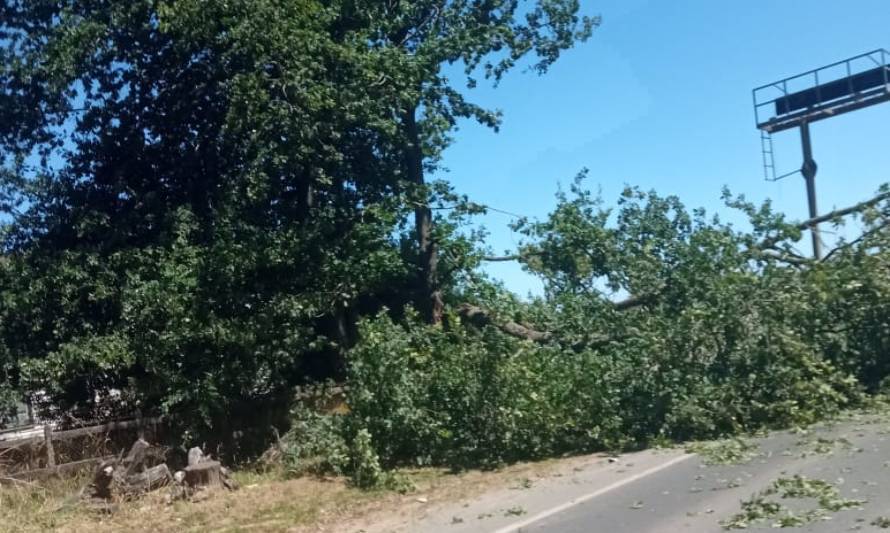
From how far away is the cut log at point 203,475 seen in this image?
1140 centimetres

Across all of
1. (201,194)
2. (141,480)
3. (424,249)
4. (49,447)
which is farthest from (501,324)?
(49,447)

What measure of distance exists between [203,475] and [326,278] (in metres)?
4.99

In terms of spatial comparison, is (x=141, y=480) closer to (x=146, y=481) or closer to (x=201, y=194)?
(x=146, y=481)

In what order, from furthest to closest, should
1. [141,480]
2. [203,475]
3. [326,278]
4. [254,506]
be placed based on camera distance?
[326,278] → [203,475] → [141,480] → [254,506]

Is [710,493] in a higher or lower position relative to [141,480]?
lower

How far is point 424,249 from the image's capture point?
1836 cm

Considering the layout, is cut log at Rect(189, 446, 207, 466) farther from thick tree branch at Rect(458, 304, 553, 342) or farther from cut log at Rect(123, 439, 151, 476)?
thick tree branch at Rect(458, 304, 553, 342)

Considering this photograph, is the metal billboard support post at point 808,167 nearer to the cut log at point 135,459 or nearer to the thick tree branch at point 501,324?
the thick tree branch at point 501,324

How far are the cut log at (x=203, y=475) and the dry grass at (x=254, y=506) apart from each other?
27cm

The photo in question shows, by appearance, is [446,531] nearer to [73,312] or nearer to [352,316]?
[73,312]

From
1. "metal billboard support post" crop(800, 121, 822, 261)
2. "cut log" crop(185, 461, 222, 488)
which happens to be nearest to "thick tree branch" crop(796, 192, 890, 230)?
"metal billboard support post" crop(800, 121, 822, 261)

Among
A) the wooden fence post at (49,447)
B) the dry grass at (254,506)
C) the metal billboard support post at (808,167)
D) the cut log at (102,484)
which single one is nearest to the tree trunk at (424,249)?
the dry grass at (254,506)

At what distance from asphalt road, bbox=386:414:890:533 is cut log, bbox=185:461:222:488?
322 cm

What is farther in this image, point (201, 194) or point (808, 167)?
point (808, 167)
